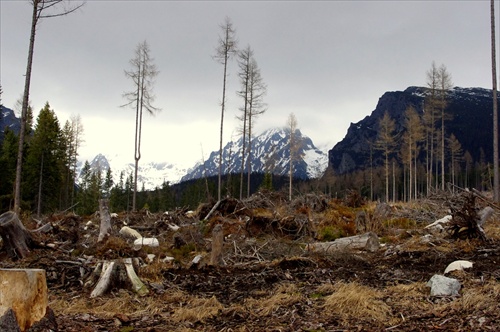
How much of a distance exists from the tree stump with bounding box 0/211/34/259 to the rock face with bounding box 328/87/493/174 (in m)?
106

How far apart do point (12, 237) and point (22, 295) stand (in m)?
5.25

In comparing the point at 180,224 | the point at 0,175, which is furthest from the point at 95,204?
the point at 180,224

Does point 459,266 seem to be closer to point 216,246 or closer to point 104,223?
point 216,246

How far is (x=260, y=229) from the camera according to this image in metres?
10.4

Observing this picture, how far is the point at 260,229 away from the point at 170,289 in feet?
17.6

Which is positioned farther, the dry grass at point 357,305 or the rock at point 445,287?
the rock at point 445,287

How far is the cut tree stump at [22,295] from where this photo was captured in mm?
2912

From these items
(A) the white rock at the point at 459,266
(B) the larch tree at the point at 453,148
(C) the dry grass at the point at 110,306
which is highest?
(B) the larch tree at the point at 453,148

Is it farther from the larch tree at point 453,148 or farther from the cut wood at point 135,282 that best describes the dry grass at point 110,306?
the larch tree at point 453,148

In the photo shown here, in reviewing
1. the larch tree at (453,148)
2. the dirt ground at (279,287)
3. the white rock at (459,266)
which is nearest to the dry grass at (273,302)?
the dirt ground at (279,287)

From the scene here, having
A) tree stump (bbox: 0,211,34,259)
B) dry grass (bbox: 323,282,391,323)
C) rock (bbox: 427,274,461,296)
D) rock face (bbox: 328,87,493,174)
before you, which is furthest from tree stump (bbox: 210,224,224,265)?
rock face (bbox: 328,87,493,174)

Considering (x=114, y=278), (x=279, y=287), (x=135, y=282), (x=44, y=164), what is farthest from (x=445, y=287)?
(x=44, y=164)

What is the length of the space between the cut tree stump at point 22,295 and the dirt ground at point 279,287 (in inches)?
6.4

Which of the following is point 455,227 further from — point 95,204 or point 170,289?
point 95,204
